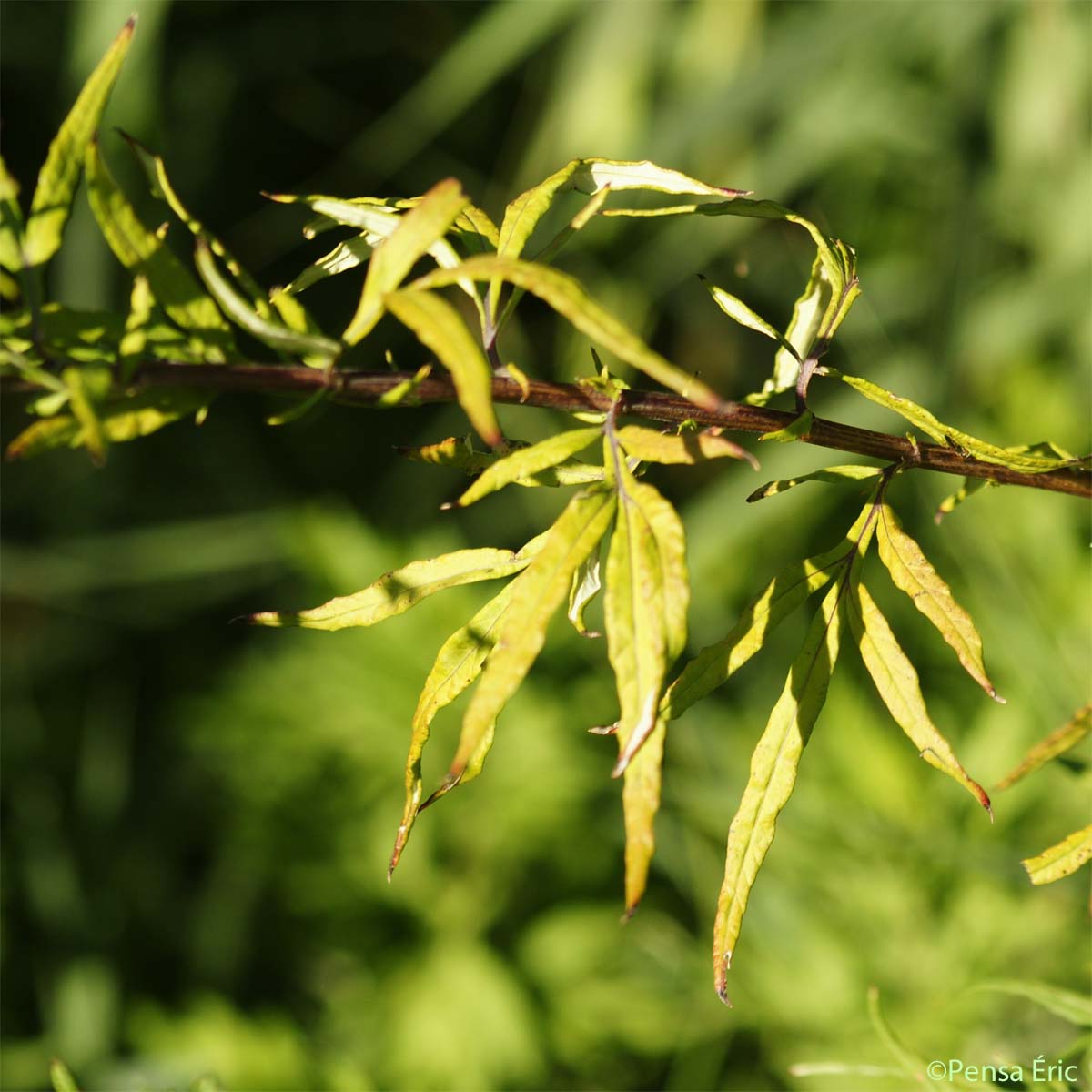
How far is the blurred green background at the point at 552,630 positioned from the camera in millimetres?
1282

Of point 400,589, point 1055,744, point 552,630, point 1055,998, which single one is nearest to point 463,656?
point 400,589

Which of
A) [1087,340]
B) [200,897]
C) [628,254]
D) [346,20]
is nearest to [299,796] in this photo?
[200,897]

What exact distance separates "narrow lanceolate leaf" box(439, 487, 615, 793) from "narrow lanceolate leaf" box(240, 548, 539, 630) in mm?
75

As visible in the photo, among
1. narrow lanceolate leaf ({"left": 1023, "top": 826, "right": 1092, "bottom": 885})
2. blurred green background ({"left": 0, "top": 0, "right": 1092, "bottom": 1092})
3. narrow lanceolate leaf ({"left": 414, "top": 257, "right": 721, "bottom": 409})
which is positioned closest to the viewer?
narrow lanceolate leaf ({"left": 414, "top": 257, "right": 721, "bottom": 409})

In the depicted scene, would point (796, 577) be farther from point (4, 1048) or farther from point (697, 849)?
point (4, 1048)

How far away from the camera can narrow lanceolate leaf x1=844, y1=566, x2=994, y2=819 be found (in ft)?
1.64

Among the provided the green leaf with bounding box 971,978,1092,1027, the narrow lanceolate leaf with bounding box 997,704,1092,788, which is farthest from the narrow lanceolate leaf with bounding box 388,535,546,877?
the green leaf with bounding box 971,978,1092,1027

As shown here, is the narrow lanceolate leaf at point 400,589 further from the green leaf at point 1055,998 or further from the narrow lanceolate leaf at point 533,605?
the green leaf at point 1055,998

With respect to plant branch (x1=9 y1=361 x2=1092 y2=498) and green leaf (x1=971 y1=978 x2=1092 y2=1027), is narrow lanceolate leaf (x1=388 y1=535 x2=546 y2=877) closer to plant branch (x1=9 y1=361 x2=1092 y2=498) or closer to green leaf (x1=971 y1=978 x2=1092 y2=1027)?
plant branch (x1=9 y1=361 x2=1092 y2=498)

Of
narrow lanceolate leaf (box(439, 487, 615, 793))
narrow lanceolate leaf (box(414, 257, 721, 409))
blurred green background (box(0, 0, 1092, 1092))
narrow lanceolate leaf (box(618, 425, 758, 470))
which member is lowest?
blurred green background (box(0, 0, 1092, 1092))

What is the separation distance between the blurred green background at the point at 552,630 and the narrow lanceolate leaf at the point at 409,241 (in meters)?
0.71

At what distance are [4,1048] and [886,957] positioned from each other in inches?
47.0

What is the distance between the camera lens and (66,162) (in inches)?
17.6

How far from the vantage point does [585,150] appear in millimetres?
1731
